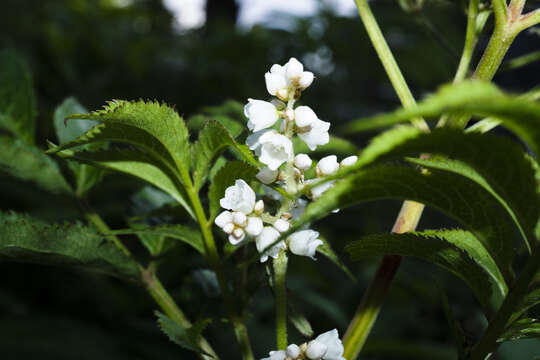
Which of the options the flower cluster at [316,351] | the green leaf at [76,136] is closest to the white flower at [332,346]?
the flower cluster at [316,351]

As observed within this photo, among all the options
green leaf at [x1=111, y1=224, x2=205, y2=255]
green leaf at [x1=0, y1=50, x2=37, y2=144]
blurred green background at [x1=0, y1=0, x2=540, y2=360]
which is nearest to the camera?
green leaf at [x1=111, y1=224, x2=205, y2=255]

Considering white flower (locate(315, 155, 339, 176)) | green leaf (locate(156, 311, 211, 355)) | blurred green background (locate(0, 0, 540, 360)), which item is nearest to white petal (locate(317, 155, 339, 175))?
white flower (locate(315, 155, 339, 176))

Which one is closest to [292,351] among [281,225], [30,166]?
[281,225]

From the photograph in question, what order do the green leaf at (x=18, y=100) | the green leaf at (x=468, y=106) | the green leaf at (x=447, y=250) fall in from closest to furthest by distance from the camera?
the green leaf at (x=468, y=106) < the green leaf at (x=447, y=250) < the green leaf at (x=18, y=100)

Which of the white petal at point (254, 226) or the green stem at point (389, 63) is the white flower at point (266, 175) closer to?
the white petal at point (254, 226)

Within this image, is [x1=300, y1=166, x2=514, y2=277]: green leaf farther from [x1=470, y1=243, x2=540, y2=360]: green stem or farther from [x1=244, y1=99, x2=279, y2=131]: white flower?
[x1=244, y1=99, x2=279, y2=131]: white flower

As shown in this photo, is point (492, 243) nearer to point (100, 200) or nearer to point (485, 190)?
point (485, 190)
